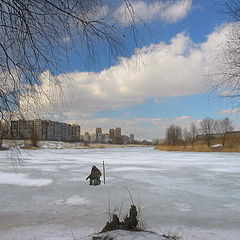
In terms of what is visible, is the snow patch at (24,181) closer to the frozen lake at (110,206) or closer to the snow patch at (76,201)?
the frozen lake at (110,206)

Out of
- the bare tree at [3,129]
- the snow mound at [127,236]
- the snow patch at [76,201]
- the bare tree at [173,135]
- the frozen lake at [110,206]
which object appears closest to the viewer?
the snow mound at [127,236]

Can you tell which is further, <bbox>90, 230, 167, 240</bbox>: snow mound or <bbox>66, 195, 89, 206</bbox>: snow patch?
<bbox>66, 195, 89, 206</bbox>: snow patch

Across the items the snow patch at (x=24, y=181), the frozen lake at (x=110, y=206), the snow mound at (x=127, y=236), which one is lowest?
the frozen lake at (x=110, y=206)

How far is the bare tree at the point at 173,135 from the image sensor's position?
75.5 metres

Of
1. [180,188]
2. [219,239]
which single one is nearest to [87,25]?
[219,239]

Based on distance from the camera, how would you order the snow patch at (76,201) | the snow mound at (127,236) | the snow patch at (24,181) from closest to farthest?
the snow mound at (127,236) < the snow patch at (76,201) < the snow patch at (24,181)

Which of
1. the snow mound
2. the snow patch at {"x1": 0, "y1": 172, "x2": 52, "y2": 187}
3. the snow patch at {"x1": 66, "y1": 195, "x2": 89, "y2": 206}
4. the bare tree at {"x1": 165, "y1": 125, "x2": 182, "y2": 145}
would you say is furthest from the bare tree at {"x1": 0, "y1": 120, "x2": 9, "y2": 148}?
the bare tree at {"x1": 165, "y1": 125, "x2": 182, "y2": 145}

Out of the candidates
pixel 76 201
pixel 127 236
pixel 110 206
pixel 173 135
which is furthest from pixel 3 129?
pixel 173 135

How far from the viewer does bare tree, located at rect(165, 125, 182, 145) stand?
248ft

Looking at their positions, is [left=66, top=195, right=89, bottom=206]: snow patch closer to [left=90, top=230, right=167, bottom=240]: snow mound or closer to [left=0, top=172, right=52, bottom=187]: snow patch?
[left=0, top=172, right=52, bottom=187]: snow patch

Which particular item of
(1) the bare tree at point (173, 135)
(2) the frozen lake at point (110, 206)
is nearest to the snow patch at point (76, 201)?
(2) the frozen lake at point (110, 206)

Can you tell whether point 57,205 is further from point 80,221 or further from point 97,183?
point 97,183

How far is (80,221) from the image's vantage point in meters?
4.86

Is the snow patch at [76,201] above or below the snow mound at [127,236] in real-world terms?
below
